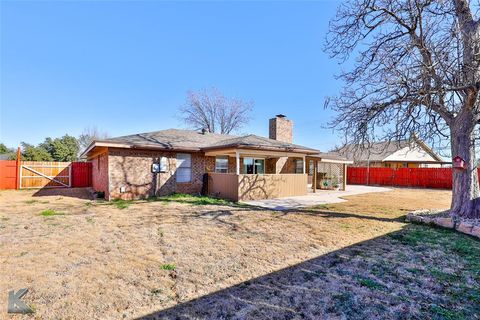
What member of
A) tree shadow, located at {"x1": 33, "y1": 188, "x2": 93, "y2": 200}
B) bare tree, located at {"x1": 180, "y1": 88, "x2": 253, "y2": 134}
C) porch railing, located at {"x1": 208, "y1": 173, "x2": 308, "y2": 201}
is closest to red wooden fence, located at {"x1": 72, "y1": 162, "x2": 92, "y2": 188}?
tree shadow, located at {"x1": 33, "y1": 188, "x2": 93, "y2": 200}

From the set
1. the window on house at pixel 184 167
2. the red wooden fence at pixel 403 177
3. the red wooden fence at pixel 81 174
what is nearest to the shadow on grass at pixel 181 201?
the window on house at pixel 184 167

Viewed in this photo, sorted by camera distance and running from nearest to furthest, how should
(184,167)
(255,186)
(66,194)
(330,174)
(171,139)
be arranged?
(255,186), (184,167), (171,139), (66,194), (330,174)

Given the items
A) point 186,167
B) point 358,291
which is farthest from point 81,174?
point 358,291

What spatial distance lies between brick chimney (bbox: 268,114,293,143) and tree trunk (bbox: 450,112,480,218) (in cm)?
1124

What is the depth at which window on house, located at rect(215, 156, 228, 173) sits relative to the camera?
13.7 meters

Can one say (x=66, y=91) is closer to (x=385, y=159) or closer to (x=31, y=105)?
(x=31, y=105)

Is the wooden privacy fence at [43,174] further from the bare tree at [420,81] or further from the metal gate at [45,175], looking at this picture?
the bare tree at [420,81]

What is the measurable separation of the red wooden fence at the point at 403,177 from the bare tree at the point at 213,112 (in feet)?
52.3

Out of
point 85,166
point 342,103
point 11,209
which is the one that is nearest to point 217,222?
point 342,103

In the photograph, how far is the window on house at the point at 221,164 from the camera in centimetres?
1370

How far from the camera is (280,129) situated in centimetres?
1794

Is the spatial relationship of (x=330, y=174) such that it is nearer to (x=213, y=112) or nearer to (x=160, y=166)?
(x=160, y=166)

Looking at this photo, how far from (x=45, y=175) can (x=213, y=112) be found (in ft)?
66.4

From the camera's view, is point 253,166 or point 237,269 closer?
point 237,269
